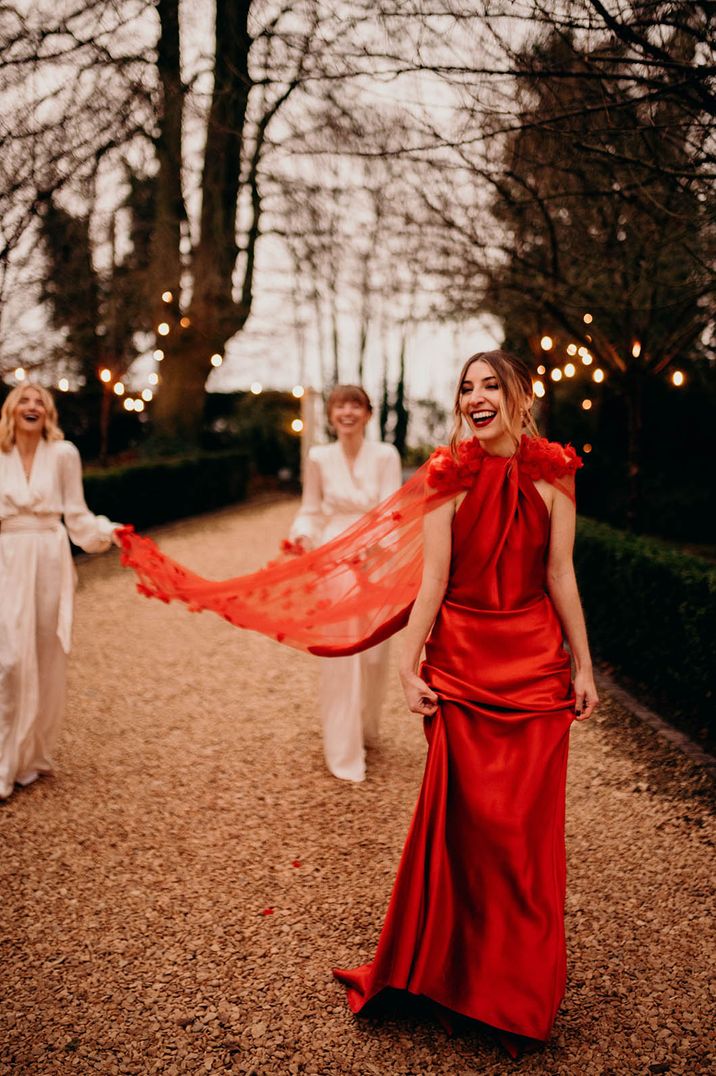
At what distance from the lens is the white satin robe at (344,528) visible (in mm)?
4891

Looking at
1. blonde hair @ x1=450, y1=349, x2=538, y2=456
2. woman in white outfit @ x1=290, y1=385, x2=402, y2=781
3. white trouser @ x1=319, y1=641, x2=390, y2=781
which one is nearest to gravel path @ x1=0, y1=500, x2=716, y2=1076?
white trouser @ x1=319, y1=641, x2=390, y2=781

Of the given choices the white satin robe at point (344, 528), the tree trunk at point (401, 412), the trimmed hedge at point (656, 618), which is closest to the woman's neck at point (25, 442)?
the white satin robe at point (344, 528)

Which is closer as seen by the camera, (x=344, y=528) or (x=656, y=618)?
(x=344, y=528)

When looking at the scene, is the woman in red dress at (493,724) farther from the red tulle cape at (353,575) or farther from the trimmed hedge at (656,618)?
the trimmed hedge at (656,618)

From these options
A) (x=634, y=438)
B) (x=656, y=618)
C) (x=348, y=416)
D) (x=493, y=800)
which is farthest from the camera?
(x=634, y=438)

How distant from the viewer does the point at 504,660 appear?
9.13 feet

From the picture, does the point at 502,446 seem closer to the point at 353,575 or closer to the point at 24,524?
the point at 353,575

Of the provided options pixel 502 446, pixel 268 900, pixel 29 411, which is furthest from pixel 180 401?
pixel 502 446

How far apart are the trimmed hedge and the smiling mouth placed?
3242mm

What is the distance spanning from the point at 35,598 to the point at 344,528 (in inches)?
73.7

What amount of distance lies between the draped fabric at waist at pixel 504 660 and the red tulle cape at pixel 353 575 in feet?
1.40

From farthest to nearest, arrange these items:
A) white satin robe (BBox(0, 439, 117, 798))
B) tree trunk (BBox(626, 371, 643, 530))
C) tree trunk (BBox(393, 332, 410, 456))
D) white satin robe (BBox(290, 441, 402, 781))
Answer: tree trunk (BBox(393, 332, 410, 456)), tree trunk (BBox(626, 371, 643, 530)), white satin robe (BBox(290, 441, 402, 781)), white satin robe (BBox(0, 439, 117, 798))

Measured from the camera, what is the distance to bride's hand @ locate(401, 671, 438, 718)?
280 cm

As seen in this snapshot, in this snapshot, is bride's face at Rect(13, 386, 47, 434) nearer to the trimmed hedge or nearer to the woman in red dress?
the woman in red dress
